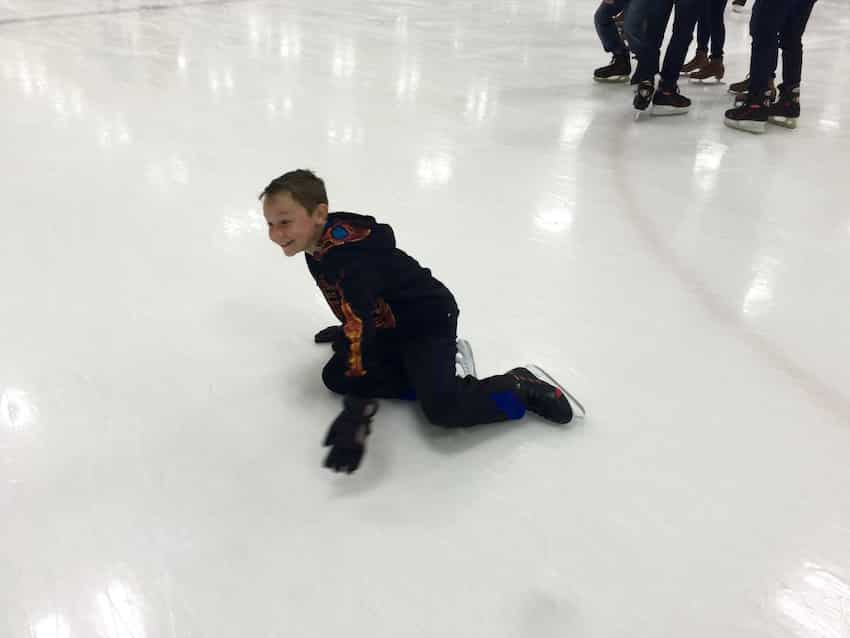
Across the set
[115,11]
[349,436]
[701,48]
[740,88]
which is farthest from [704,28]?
[115,11]

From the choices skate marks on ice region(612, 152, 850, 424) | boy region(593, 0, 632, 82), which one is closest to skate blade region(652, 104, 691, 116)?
boy region(593, 0, 632, 82)

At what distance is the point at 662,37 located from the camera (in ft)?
9.57

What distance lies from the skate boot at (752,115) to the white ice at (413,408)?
58 mm

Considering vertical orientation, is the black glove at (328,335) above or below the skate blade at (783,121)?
below

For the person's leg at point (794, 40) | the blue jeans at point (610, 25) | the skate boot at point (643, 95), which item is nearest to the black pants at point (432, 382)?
the skate boot at point (643, 95)

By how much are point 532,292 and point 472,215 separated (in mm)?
465

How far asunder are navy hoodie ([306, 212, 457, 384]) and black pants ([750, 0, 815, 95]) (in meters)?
2.15

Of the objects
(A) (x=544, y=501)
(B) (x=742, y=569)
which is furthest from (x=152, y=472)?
(B) (x=742, y=569)

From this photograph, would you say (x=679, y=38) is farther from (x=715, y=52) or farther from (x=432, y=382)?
(x=432, y=382)

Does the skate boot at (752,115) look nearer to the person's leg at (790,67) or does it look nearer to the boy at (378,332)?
the person's leg at (790,67)

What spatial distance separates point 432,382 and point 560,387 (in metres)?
0.25

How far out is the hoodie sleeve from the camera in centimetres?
104

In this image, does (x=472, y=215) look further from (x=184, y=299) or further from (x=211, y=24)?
(x=211, y=24)

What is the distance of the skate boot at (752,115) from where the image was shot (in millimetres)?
2742
